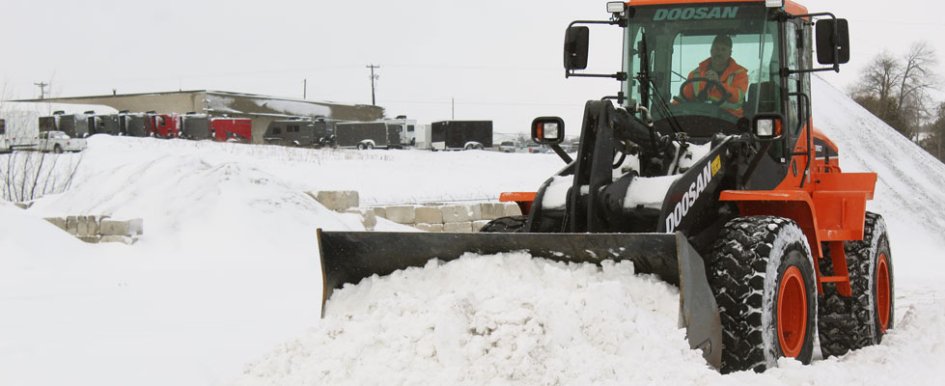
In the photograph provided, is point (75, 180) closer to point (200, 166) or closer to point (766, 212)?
point (200, 166)

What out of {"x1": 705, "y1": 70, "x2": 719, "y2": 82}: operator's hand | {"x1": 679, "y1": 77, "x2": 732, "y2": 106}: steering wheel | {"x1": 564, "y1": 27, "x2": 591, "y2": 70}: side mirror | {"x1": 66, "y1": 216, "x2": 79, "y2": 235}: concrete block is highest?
{"x1": 564, "y1": 27, "x2": 591, "y2": 70}: side mirror

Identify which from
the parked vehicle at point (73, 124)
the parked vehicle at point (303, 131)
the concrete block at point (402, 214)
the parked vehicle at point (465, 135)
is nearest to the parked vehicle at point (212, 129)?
the parked vehicle at point (303, 131)

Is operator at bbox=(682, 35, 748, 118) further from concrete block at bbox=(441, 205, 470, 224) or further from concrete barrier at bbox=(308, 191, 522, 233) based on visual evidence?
concrete block at bbox=(441, 205, 470, 224)

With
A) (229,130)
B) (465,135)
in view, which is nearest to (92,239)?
(465,135)

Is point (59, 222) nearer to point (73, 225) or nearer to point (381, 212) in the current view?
point (73, 225)

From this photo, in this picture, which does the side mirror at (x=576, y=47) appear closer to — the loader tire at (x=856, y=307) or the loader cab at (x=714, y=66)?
the loader cab at (x=714, y=66)

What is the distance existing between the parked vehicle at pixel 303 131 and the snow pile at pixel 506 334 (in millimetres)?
49020

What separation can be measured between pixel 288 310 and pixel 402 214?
902 cm

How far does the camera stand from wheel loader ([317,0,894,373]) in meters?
5.90

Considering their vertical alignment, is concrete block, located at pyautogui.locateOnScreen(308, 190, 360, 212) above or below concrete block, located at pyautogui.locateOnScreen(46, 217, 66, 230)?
above

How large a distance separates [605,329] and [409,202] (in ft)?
54.2

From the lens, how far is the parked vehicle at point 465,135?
1931 inches

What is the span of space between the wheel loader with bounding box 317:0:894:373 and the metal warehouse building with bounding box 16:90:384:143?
2341 inches

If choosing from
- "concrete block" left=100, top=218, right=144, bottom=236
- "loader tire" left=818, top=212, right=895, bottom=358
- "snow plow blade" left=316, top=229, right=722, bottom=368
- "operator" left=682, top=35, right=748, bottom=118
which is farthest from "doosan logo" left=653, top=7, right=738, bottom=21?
"concrete block" left=100, top=218, right=144, bottom=236
